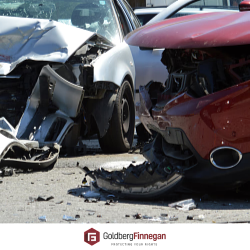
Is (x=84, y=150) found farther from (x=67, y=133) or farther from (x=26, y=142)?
(x=26, y=142)

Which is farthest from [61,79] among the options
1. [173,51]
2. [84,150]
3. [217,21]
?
[217,21]

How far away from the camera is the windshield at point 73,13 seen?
659 centimetres

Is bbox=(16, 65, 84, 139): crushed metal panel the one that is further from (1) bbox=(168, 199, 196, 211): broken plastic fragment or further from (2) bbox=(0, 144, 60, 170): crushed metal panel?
(1) bbox=(168, 199, 196, 211): broken plastic fragment

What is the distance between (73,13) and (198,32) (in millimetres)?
3184

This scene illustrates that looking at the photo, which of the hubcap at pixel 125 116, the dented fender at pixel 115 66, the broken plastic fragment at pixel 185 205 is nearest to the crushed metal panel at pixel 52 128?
the dented fender at pixel 115 66

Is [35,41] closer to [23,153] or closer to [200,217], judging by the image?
[23,153]

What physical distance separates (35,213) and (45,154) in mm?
1805

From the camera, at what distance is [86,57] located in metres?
5.90

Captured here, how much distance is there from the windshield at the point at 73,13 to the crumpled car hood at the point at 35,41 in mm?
551

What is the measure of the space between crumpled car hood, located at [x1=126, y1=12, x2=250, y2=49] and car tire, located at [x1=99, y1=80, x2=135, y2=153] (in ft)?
7.10

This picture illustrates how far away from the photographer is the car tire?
20.7 feet

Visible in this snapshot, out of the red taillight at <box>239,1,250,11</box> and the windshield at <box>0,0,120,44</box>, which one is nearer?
the red taillight at <box>239,1,250,11</box>

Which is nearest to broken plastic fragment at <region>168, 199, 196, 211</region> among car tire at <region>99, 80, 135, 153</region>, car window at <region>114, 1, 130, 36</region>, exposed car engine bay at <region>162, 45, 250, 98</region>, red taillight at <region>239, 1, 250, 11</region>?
exposed car engine bay at <region>162, 45, 250, 98</region>

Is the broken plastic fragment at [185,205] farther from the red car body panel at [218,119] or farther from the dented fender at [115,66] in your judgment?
the dented fender at [115,66]
